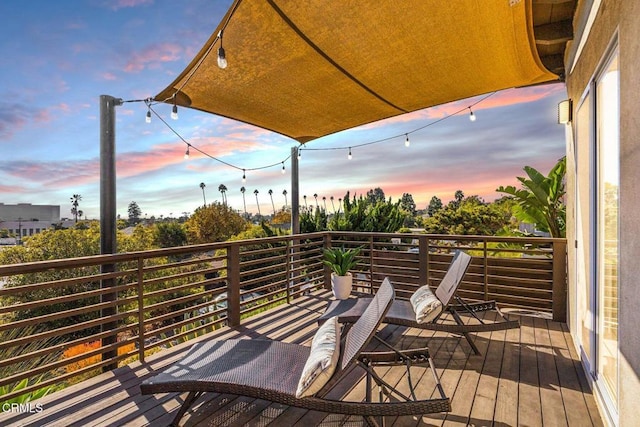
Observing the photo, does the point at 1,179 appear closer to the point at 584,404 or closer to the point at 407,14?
the point at 407,14

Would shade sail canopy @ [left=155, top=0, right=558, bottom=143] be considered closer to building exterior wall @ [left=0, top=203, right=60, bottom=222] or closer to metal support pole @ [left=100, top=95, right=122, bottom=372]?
metal support pole @ [left=100, top=95, right=122, bottom=372]

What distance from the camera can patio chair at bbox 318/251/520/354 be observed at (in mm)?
3309

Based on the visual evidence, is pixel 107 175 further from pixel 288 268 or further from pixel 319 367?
pixel 319 367

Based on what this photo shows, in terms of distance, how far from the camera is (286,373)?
2287mm

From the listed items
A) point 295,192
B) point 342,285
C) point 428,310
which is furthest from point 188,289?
point 428,310

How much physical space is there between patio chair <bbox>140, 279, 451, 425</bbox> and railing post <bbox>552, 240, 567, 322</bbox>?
292 cm

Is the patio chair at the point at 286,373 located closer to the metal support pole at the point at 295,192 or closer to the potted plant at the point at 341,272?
the potted plant at the point at 341,272

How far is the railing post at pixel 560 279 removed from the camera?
437 cm

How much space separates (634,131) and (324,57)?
103 inches

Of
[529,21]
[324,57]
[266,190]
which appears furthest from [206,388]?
[266,190]

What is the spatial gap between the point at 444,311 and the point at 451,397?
1.06m

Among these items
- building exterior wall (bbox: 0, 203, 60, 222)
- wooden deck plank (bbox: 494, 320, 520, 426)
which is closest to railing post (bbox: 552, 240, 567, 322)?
wooden deck plank (bbox: 494, 320, 520, 426)

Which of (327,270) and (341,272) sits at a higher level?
(341,272)

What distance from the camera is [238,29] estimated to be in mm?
3012
